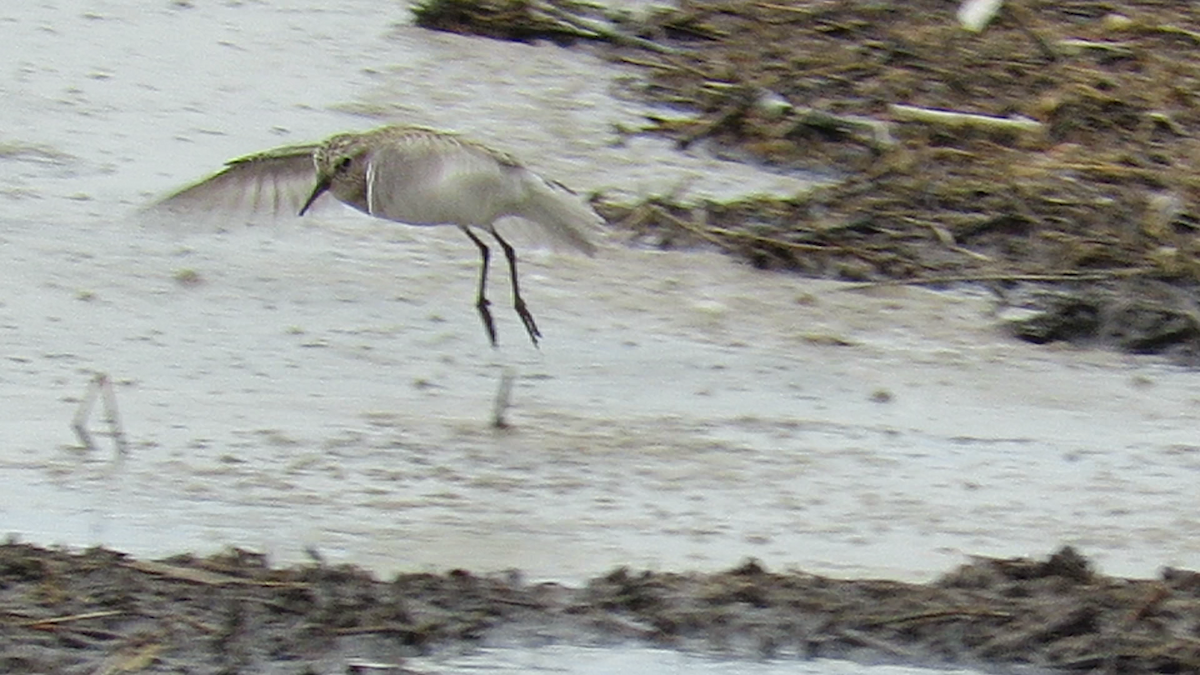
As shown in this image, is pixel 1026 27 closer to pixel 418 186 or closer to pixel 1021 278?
pixel 1021 278

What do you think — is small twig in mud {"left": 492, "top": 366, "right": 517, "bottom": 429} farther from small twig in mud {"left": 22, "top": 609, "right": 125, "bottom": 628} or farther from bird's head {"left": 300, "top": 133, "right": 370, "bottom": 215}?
small twig in mud {"left": 22, "top": 609, "right": 125, "bottom": 628}

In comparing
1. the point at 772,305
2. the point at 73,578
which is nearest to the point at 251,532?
the point at 73,578

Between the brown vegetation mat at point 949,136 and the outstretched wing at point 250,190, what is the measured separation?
1.24m

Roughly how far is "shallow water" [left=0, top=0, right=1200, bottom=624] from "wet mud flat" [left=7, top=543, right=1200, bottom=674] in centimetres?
28

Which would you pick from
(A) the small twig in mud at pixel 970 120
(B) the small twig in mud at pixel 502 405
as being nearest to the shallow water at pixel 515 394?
(B) the small twig in mud at pixel 502 405

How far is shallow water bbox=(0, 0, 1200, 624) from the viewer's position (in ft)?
14.9

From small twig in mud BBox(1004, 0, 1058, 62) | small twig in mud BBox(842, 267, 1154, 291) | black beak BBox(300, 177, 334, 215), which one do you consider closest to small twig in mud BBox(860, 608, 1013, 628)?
black beak BBox(300, 177, 334, 215)

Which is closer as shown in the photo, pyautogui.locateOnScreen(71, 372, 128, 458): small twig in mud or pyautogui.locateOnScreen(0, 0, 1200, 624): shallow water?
pyautogui.locateOnScreen(0, 0, 1200, 624): shallow water

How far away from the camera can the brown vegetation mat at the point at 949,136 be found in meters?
6.69

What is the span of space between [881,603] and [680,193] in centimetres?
339

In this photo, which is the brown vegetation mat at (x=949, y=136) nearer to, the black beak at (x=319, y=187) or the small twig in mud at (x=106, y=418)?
the black beak at (x=319, y=187)

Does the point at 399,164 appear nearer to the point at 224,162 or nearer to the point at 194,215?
the point at 194,215

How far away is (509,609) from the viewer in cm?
391

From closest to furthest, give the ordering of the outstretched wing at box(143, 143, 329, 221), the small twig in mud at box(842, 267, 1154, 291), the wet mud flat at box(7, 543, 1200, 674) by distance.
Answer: the wet mud flat at box(7, 543, 1200, 674) < the outstretched wing at box(143, 143, 329, 221) < the small twig in mud at box(842, 267, 1154, 291)
